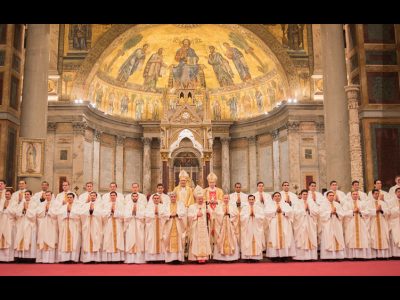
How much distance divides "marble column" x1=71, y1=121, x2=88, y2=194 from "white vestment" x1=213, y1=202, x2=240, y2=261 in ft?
43.5

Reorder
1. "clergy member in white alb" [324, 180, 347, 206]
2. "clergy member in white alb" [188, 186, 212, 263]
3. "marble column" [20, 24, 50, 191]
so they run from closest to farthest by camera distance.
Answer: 1. "clergy member in white alb" [188, 186, 212, 263]
2. "clergy member in white alb" [324, 180, 347, 206]
3. "marble column" [20, 24, 50, 191]

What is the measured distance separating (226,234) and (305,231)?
1.97 metres

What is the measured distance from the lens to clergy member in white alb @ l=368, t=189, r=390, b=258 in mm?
11625

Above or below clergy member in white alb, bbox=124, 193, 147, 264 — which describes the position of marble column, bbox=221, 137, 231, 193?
above

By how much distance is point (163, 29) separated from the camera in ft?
87.1

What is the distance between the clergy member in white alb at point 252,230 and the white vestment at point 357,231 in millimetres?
2108

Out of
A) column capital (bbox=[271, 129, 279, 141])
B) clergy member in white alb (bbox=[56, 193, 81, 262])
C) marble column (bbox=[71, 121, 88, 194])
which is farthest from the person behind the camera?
column capital (bbox=[271, 129, 279, 141])

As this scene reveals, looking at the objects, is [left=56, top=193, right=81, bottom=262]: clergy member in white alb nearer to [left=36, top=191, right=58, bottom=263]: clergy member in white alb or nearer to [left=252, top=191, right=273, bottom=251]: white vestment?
[left=36, top=191, right=58, bottom=263]: clergy member in white alb

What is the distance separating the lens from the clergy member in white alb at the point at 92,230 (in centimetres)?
1140

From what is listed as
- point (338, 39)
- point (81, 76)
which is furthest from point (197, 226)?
point (81, 76)

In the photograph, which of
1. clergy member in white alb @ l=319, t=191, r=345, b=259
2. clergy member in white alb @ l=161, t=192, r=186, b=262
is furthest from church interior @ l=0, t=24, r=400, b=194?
clergy member in white alb @ l=161, t=192, r=186, b=262

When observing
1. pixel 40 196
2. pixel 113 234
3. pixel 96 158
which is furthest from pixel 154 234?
pixel 96 158
